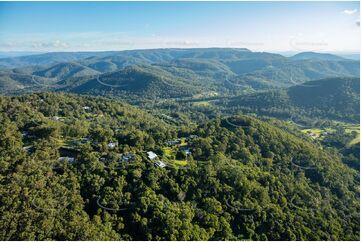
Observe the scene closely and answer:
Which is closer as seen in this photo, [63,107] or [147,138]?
[147,138]

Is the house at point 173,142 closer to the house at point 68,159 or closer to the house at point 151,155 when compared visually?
the house at point 151,155

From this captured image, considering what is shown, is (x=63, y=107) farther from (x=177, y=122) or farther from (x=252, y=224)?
(x=252, y=224)

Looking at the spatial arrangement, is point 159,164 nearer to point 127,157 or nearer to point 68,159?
point 127,157

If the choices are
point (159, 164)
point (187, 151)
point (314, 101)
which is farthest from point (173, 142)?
point (314, 101)

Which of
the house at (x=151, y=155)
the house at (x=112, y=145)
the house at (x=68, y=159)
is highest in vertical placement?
the house at (x=68, y=159)

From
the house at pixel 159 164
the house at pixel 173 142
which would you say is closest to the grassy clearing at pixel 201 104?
the house at pixel 173 142

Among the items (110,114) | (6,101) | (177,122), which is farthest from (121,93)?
(6,101)
